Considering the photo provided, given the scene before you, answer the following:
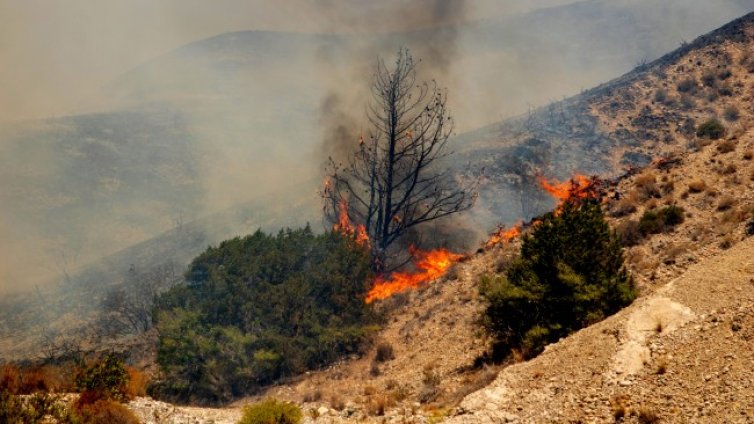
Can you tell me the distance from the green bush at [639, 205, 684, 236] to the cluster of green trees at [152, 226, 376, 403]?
10793 mm

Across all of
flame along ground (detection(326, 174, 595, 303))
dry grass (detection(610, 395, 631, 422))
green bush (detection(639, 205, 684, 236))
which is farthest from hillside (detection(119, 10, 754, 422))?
flame along ground (detection(326, 174, 595, 303))

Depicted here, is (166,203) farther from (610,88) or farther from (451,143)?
(610,88)

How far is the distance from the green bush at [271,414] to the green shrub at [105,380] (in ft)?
9.95

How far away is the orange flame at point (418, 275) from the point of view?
83.8ft

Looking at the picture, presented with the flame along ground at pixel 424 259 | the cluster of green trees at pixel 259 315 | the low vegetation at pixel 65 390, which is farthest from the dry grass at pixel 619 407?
the flame along ground at pixel 424 259

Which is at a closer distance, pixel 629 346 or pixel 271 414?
pixel 629 346

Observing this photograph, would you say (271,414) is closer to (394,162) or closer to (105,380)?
(105,380)

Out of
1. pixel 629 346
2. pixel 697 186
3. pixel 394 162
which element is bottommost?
pixel 629 346

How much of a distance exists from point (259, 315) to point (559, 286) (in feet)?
38.9

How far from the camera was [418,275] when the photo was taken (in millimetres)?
28578

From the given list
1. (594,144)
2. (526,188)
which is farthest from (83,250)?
(594,144)

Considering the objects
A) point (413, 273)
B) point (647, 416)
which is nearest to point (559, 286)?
point (647, 416)

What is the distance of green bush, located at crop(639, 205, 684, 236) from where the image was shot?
18.2m

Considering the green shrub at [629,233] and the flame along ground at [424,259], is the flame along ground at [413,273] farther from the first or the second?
the green shrub at [629,233]
